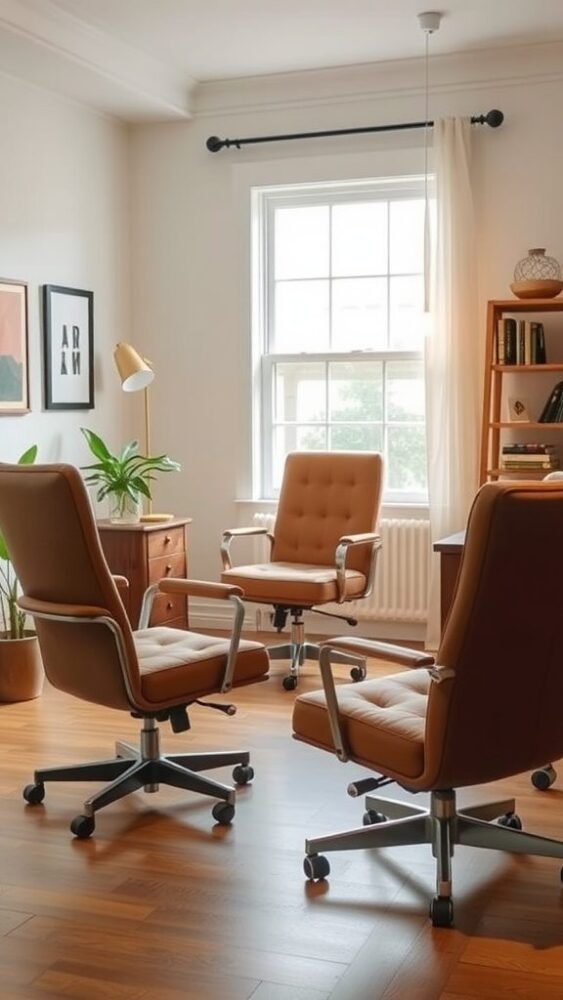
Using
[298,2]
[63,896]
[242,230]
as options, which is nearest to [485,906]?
[63,896]

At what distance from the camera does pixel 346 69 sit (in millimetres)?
5910

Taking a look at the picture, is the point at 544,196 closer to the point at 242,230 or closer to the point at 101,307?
the point at 242,230

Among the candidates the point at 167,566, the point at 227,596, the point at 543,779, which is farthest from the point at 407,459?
the point at 227,596

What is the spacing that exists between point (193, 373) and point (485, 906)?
410 cm

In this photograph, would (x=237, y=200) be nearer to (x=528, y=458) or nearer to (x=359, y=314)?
(x=359, y=314)

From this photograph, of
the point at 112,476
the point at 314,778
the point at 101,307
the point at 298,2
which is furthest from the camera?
the point at 101,307

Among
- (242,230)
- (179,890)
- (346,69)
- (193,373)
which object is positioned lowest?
(179,890)

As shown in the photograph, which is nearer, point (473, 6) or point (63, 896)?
point (63, 896)

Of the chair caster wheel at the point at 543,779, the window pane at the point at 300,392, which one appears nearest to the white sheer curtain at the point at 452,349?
the window pane at the point at 300,392

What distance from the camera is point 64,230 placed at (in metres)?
5.93

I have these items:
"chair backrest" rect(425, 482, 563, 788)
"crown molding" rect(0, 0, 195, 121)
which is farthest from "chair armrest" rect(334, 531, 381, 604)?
"crown molding" rect(0, 0, 195, 121)

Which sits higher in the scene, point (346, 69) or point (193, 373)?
point (346, 69)

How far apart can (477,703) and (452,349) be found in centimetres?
335

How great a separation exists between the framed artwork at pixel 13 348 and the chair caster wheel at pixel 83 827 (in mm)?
2519
